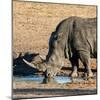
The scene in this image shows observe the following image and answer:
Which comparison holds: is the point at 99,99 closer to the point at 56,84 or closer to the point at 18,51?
the point at 56,84

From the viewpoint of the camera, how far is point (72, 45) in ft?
10.6

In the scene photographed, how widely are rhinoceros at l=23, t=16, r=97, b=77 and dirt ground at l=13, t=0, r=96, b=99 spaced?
70 millimetres

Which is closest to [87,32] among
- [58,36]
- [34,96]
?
[58,36]

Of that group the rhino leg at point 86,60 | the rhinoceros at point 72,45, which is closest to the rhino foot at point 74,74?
the rhinoceros at point 72,45

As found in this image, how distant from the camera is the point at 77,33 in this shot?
324 centimetres

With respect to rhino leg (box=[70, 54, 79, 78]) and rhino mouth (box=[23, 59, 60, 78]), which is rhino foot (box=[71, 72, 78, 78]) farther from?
rhino mouth (box=[23, 59, 60, 78])

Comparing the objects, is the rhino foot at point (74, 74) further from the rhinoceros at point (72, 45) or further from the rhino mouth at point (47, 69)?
the rhino mouth at point (47, 69)

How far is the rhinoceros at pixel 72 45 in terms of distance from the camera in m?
3.15

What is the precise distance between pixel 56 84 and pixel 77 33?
578mm

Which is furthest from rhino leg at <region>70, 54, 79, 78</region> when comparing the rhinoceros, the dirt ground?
the dirt ground

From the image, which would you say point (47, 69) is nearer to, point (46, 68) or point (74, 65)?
point (46, 68)

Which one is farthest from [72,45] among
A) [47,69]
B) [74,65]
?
[47,69]

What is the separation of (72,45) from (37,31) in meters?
0.41

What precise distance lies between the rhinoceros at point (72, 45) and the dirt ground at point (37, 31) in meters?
0.07
